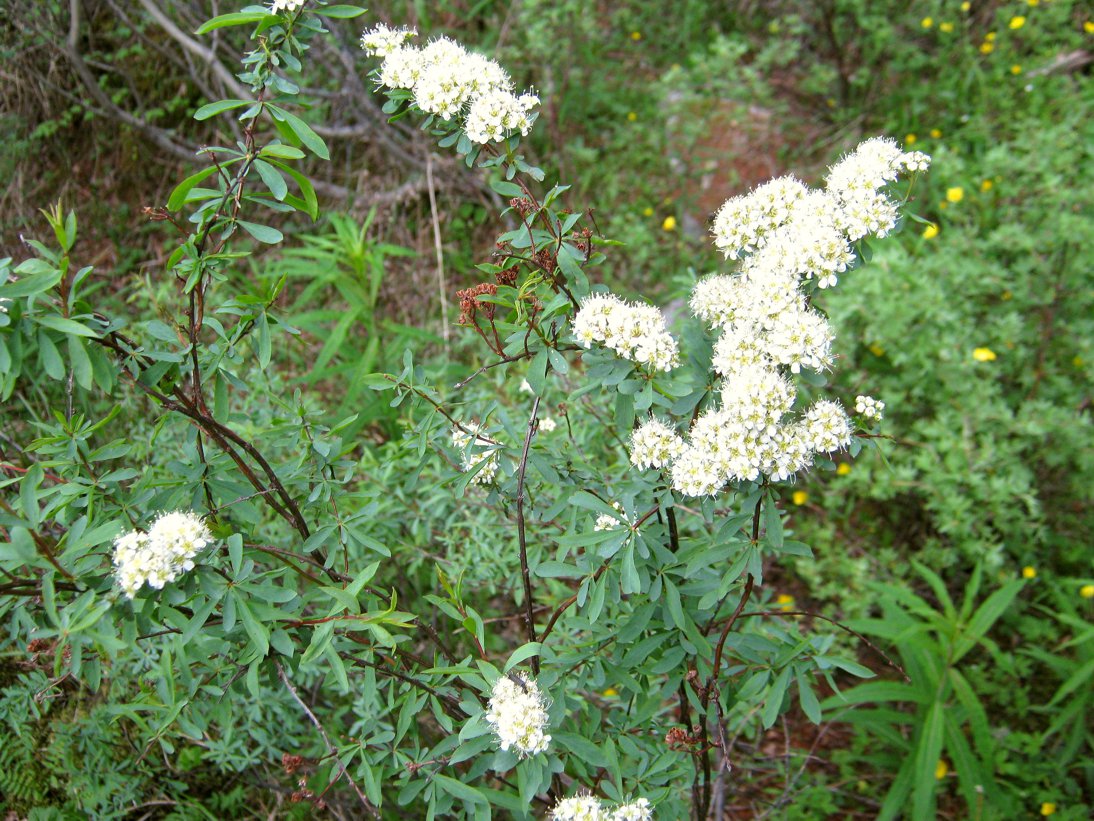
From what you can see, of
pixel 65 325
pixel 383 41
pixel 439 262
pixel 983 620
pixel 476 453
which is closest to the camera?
pixel 65 325

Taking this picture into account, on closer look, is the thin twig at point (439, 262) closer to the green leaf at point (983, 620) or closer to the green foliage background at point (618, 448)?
the green foliage background at point (618, 448)

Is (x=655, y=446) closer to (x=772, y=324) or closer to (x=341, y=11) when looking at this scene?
(x=772, y=324)

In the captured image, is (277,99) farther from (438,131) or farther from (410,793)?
(410,793)

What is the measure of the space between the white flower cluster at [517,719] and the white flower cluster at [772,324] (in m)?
0.42

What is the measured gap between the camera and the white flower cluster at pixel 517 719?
1324 millimetres

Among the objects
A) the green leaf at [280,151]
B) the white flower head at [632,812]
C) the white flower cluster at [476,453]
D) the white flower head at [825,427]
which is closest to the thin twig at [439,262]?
the white flower cluster at [476,453]

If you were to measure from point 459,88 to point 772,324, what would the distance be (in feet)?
2.27

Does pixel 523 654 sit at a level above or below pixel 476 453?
below

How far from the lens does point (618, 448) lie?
2482 mm

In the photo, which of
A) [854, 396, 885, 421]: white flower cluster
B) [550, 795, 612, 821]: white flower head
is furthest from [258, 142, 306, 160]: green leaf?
[550, 795, 612, 821]: white flower head

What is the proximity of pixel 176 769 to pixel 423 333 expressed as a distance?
5.59ft

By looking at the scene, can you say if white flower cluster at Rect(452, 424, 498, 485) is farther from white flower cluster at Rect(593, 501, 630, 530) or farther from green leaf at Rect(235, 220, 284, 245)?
green leaf at Rect(235, 220, 284, 245)

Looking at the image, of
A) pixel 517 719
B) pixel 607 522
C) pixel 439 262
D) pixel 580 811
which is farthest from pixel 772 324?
pixel 439 262

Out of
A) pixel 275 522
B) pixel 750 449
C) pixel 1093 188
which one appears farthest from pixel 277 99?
pixel 1093 188
